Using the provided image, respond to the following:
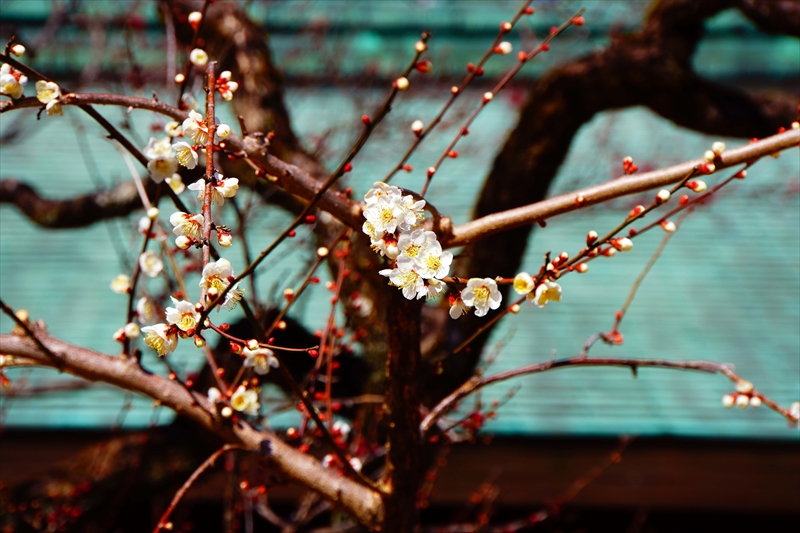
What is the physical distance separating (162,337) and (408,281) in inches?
14.8

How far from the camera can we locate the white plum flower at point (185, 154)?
109cm

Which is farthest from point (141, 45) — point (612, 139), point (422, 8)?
point (612, 139)

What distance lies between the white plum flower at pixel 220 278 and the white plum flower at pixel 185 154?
19 centimetres

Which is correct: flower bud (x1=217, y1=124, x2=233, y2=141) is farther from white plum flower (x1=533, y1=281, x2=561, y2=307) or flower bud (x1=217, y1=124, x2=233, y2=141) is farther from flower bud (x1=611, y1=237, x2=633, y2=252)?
flower bud (x1=611, y1=237, x2=633, y2=252)

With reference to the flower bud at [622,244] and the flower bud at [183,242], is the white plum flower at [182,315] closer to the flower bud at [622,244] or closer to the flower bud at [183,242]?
the flower bud at [183,242]

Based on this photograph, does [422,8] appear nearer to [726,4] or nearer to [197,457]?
[726,4]

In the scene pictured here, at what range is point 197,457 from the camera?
2.54 m

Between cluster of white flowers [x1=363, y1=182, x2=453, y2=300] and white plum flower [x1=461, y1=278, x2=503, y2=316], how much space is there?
0.05m

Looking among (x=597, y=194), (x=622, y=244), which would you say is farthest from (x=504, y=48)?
(x=622, y=244)

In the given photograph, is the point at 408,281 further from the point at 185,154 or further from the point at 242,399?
the point at 242,399

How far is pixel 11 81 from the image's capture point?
1183mm

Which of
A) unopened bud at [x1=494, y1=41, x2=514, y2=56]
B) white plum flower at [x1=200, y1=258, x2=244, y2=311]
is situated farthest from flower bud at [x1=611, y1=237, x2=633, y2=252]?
white plum flower at [x1=200, y1=258, x2=244, y2=311]

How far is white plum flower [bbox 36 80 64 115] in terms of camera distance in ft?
3.83

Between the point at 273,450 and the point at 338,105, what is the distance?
3.92 meters
